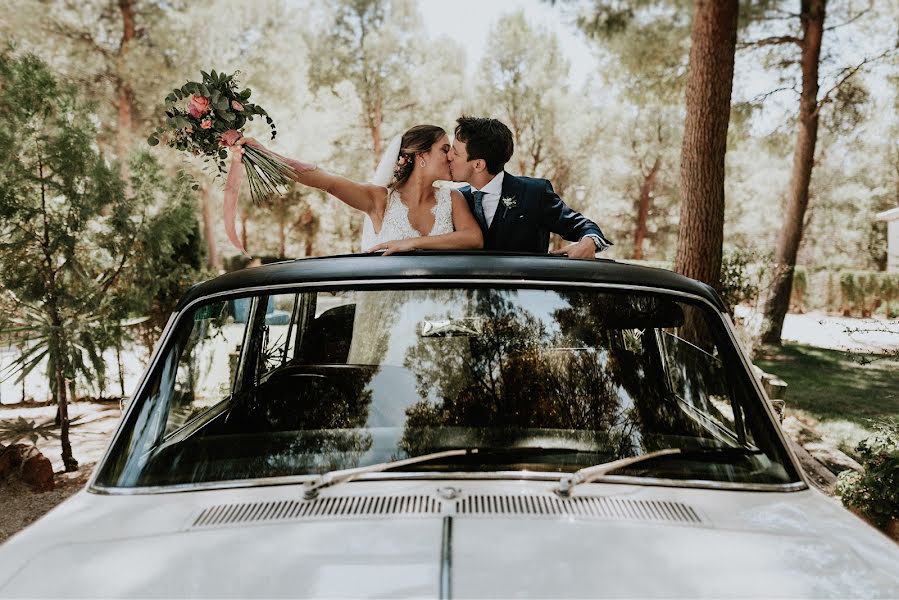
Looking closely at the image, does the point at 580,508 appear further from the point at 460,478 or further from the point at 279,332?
the point at 279,332

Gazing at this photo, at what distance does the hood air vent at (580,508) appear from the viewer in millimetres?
1629

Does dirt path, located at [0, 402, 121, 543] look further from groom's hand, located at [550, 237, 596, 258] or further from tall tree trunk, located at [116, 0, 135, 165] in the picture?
tall tree trunk, located at [116, 0, 135, 165]

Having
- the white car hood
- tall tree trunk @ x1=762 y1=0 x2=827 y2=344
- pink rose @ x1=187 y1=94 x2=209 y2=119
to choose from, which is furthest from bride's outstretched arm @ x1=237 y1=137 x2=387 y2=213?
tall tree trunk @ x1=762 y1=0 x2=827 y2=344

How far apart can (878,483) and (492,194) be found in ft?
9.58

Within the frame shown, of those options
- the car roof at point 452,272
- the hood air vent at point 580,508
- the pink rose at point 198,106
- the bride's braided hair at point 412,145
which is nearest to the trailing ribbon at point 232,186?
the pink rose at point 198,106

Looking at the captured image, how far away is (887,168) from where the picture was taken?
3575cm

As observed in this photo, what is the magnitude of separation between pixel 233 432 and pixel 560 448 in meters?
0.96

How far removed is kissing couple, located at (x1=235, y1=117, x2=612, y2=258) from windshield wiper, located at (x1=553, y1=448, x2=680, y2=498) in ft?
8.23

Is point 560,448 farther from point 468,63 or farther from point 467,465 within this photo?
point 468,63

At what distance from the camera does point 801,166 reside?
43.9ft

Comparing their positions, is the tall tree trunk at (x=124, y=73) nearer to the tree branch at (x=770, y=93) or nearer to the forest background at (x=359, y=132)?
the forest background at (x=359, y=132)

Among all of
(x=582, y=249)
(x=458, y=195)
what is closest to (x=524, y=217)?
(x=458, y=195)

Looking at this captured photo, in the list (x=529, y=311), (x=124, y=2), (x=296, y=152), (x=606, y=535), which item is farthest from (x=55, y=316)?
(x=296, y=152)

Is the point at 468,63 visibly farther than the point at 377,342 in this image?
Yes
